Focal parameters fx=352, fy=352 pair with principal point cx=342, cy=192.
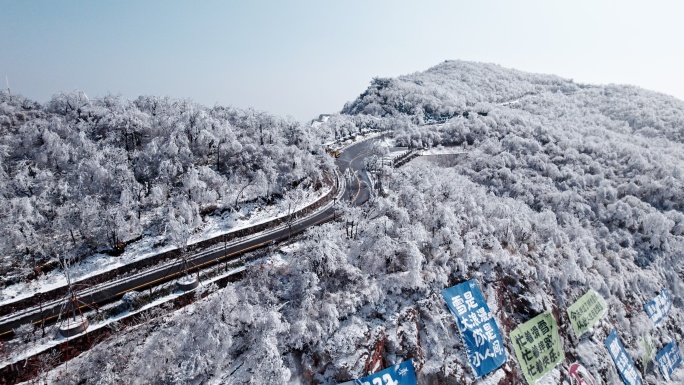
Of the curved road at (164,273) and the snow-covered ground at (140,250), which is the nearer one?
the curved road at (164,273)

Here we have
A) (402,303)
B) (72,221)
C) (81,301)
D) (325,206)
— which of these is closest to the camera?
(81,301)

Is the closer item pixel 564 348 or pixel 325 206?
pixel 564 348

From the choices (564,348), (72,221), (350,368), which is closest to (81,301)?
(72,221)

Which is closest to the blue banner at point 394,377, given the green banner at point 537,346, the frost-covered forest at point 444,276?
the frost-covered forest at point 444,276

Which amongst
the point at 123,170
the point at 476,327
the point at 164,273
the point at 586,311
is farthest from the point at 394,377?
the point at 123,170

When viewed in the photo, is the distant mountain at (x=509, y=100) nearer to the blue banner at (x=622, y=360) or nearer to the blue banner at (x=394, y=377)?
the blue banner at (x=622, y=360)

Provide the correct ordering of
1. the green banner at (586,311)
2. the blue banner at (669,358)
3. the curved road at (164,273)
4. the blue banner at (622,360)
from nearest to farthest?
the curved road at (164,273), the blue banner at (622,360), the green banner at (586,311), the blue banner at (669,358)

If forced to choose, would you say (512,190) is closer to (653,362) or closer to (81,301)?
(653,362)
